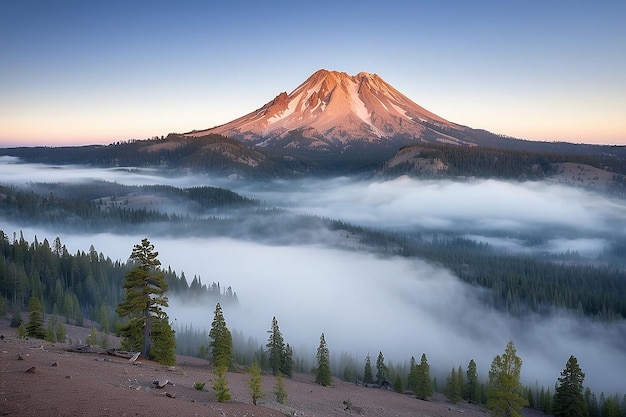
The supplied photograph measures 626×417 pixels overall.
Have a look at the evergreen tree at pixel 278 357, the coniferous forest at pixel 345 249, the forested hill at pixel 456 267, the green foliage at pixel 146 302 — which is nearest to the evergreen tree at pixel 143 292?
the green foliage at pixel 146 302

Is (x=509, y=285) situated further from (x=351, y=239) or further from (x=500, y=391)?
(x=500, y=391)

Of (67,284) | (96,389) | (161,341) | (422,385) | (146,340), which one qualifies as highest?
(96,389)

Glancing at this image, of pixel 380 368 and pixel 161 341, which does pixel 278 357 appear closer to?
pixel 380 368

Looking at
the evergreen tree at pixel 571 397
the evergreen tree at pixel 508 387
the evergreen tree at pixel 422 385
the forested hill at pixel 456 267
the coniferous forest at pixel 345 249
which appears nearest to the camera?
the evergreen tree at pixel 508 387

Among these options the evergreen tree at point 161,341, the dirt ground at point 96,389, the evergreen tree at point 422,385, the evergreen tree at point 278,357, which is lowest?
the evergreen tree at point 422,385

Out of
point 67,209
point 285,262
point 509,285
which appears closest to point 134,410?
point 509,285

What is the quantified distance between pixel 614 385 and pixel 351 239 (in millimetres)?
113404

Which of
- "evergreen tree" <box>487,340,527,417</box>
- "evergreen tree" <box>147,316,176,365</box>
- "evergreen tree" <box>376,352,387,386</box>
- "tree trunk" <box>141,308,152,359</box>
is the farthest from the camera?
"evergreen tree" <box>376,352,387,386</box>

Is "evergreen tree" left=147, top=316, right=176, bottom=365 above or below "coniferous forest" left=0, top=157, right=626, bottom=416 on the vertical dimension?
above

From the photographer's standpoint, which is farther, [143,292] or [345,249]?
[345,249]

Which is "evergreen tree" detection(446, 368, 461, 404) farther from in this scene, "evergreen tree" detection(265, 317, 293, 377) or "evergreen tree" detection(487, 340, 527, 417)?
"evergreen tree" detection(487, 340, 527, 417)

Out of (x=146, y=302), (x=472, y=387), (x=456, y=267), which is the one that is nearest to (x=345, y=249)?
(x=456, y=267)

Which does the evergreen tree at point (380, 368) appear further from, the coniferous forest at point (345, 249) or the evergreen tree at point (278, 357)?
the evergreen tree at point (278, 357)

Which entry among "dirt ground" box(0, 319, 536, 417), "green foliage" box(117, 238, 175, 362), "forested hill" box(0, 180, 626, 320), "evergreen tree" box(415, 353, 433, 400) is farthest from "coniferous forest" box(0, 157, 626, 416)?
"dirt ground" box(0, 319, 536, 417)
